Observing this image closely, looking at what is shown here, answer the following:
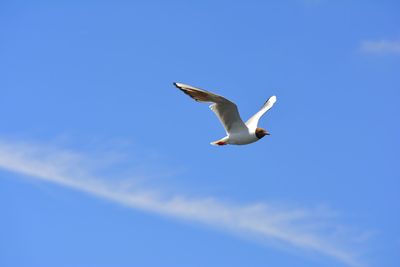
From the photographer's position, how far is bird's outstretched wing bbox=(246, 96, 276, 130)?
2135cm

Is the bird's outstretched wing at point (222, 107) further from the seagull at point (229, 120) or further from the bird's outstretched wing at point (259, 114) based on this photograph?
the bird's outstretched wing at point (259, 114)

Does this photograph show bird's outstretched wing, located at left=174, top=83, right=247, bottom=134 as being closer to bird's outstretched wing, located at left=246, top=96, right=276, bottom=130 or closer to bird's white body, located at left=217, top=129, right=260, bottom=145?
bird's white body, located at left=217, top=129, right=260, bottom=145

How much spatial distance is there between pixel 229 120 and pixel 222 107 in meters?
0.65

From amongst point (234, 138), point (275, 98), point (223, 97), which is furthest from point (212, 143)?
point (275, 98)

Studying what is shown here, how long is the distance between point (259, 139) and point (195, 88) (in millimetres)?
2847

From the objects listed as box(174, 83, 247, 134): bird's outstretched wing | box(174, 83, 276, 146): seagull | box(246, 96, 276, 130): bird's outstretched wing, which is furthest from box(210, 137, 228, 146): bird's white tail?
box(246, 96, 276, 130): bird's outstretched wing

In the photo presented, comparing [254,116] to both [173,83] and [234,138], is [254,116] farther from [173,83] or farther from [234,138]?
[173,83]

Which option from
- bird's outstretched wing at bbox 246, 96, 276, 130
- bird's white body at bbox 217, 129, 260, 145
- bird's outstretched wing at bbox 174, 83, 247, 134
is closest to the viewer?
bird's outstretched wing at bbox 174, 83, 247, 134

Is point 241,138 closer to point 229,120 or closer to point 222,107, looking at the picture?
point 229,120

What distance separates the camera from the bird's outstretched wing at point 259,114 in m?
21.4

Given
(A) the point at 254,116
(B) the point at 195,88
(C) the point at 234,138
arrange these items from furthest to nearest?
(A) the point at 254,116 < (C) the point at 234,138 < (B) the point at 195,88

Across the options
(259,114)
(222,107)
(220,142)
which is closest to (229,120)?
(222,107)

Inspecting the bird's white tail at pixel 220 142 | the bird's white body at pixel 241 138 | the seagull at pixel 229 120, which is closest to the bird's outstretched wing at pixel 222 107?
the seagull at pixel 229 120

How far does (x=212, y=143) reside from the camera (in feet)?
67.4
